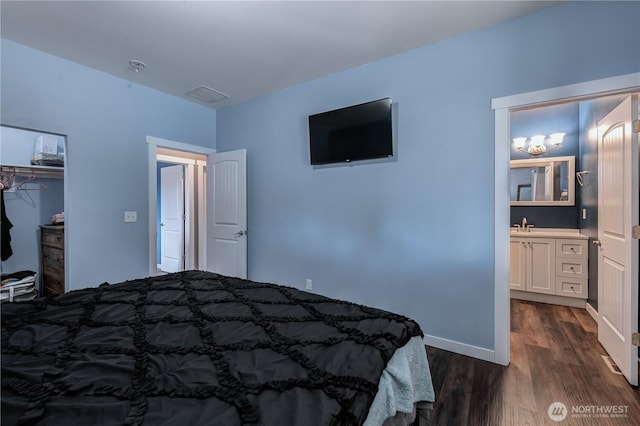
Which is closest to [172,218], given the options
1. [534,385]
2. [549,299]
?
[534,385]

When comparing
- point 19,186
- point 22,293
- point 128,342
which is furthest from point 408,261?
point 19,186

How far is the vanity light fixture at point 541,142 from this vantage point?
146 inches

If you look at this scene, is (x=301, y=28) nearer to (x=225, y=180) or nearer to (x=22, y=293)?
(x=225, y=180)

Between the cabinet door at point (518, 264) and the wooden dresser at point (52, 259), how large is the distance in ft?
→ 17.2

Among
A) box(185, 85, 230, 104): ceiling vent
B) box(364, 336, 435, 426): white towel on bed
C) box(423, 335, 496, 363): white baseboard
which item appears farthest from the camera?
box(185, 85, 230, 104): ceiling vent

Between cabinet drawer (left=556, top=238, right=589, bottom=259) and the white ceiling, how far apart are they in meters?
2.65

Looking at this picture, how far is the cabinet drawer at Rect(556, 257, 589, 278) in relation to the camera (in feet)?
10.8

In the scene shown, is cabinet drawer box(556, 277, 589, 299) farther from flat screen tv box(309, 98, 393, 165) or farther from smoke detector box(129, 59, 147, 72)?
smoke detector box(129, 59, 147, 72)

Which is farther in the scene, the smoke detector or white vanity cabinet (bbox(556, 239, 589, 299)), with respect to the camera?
white vanity cabinet (bbox(556, 239, 589, 299))

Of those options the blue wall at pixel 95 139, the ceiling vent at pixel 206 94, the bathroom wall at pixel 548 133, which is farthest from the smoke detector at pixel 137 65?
the bathroom wall at pixel 548 133

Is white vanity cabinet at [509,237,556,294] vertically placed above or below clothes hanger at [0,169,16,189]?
below

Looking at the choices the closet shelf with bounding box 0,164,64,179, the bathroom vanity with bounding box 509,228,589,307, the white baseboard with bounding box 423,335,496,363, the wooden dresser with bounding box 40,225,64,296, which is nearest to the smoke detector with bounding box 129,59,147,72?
the closet shelf with bounding box 0,164,64,179

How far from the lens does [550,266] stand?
3451 mm

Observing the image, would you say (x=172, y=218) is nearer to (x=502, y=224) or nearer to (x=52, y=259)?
(x=52, y=259)
